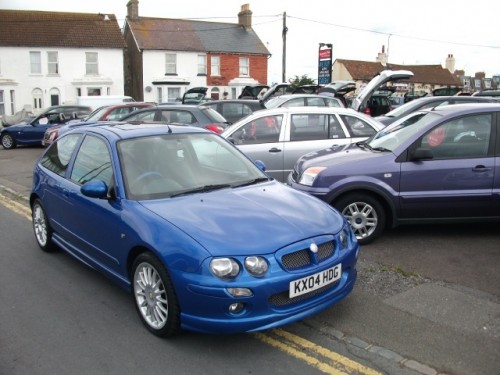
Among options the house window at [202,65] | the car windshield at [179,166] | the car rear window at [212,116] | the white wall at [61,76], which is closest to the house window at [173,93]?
the house window at [202,65]

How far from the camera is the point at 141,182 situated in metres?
4.21

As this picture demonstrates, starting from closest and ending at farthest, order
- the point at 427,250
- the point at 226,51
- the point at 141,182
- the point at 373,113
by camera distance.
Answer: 1. the point at 141,182
2. the point at 427,250
3. the point at 373,113
4. the point at 226,51

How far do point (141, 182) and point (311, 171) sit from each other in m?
2.50

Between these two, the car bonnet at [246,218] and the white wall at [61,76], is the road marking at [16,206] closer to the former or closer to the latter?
the car bonnet at [246,218]

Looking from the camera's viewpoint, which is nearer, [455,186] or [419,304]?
[419,304]

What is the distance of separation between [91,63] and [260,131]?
30.7 metres

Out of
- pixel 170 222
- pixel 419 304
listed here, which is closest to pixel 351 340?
pixel 419 304

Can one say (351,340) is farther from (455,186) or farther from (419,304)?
(455,186)

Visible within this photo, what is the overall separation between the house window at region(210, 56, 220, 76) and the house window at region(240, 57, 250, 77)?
81.1 inches

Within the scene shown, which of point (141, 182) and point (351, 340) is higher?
point (141, 182)

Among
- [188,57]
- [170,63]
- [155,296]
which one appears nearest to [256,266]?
[155,296]

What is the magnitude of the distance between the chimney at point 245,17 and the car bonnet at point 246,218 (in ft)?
134

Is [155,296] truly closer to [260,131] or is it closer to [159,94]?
[260,131]

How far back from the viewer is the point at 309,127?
824 cm
